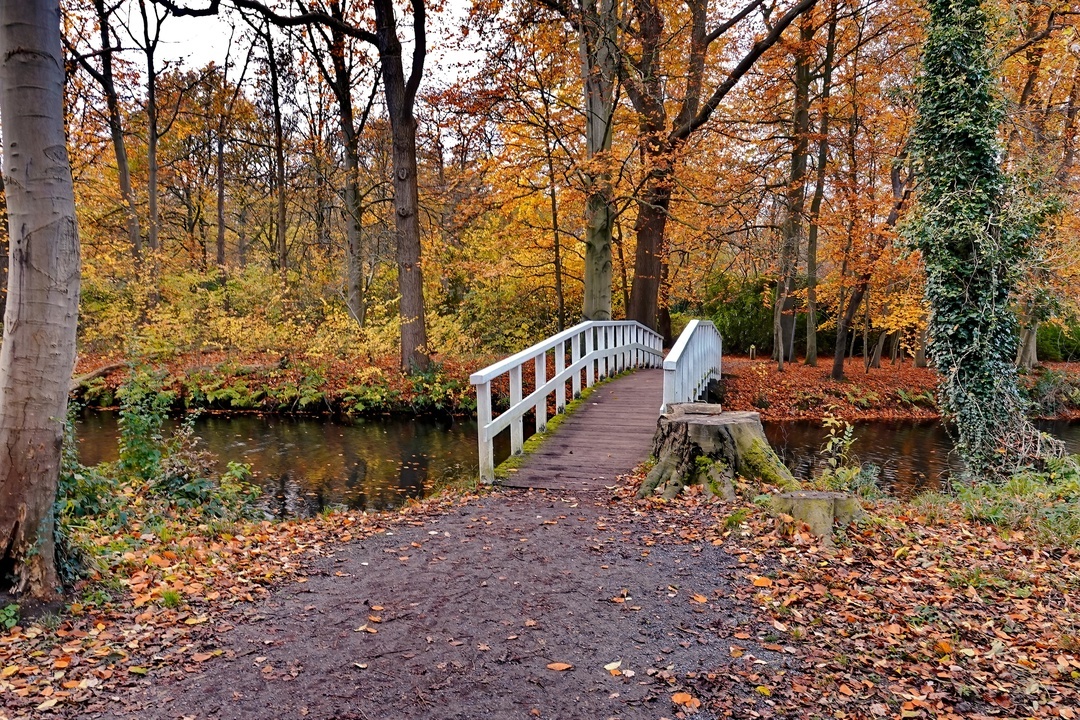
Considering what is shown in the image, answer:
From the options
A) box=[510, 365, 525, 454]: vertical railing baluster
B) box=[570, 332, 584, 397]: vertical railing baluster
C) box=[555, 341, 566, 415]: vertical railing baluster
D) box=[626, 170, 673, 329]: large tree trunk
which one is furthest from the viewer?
box=[626, 170, 673, 329]: large tree trunk

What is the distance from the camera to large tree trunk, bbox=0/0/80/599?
3.29 meters

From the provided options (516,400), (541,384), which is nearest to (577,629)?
(516,400)

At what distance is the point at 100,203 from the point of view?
66.4 ft

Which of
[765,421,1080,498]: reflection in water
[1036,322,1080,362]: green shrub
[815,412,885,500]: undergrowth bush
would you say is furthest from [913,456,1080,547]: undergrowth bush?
[1036,322,1080,362]: green shrub

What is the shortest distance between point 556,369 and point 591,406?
1032 millimetres

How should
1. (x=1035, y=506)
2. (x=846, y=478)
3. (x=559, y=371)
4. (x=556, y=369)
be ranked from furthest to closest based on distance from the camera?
(x=559, y=371) → (x=556, y=369) → (x=846, y=478) → (x=1035, y=506)

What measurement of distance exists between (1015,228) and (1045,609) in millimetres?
9004

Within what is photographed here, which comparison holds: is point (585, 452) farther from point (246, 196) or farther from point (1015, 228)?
point (246, 196)

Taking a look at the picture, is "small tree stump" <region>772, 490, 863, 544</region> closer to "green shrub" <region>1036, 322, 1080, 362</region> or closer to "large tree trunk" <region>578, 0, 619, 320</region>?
"large tree trunk" <region>578, 0, 619, 320</region>

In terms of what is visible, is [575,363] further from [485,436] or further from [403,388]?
[403,388]

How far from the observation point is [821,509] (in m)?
4.86

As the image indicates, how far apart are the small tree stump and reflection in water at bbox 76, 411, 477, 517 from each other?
18.0 feet

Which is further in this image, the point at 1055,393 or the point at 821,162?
the point at 821,162

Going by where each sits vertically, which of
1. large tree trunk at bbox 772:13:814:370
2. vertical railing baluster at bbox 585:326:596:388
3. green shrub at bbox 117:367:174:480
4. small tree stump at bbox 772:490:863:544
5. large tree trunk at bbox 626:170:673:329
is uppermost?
large tree trunk at bbox 772:13:814:370
